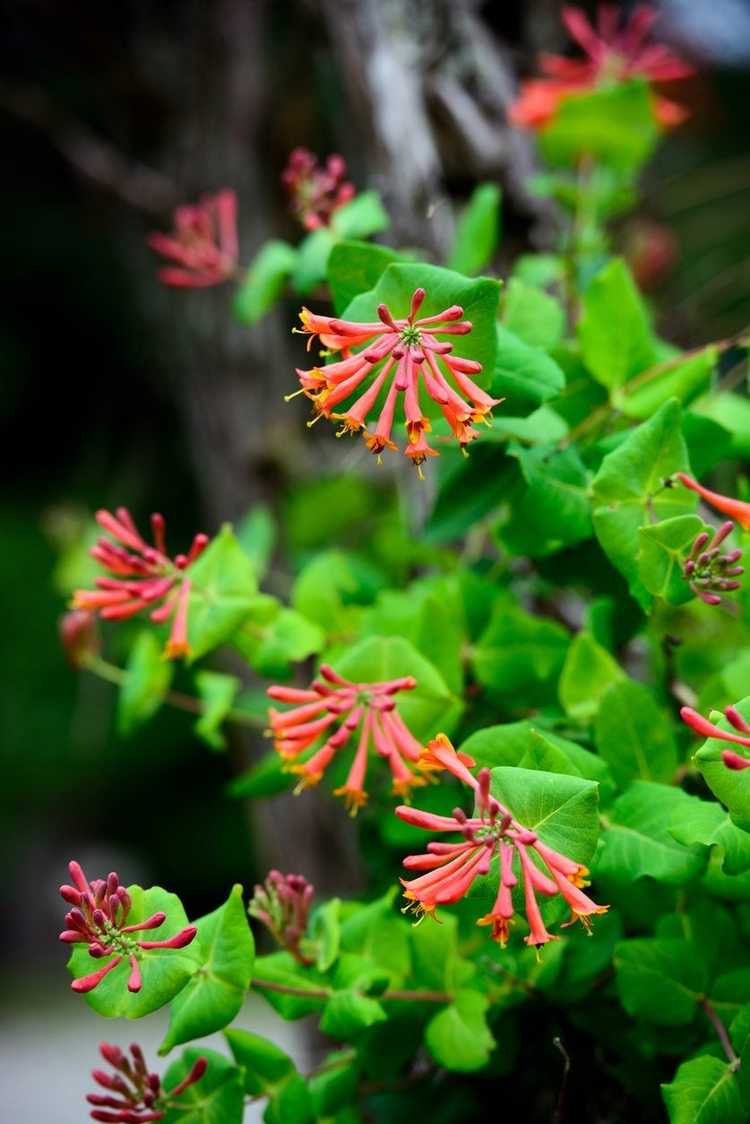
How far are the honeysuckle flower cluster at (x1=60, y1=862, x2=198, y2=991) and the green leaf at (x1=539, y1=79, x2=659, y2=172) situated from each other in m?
0.82

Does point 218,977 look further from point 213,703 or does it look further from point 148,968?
point 213,703

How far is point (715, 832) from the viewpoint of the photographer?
471 mm

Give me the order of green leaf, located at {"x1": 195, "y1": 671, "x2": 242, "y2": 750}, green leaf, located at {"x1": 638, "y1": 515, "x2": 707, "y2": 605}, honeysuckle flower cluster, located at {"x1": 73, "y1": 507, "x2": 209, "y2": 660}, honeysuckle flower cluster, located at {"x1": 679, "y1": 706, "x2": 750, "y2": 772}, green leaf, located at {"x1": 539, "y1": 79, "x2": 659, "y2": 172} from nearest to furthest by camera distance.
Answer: honeysuckle flower cluster, located at {"x1": 679, "y1": 706, "x2": 750, "y2": 772}
green leaf, located at {"x1": 638, "y1": 515, "x2": 707, "y2": 605}
honeysuckle flower cluster, located at {"x1": 73, "y1": 507, "x2": 209, "y2": 660}
green leaf, located at {"x1": 195, "y1": 671, "x2": 242, "y2": 750}
green leaf, located at {"x1": 539, "y1": 79, "x2": 659, "y2": 172}

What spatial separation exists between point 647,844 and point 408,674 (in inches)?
6.2

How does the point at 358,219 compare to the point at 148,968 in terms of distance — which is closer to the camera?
the point at 148,968

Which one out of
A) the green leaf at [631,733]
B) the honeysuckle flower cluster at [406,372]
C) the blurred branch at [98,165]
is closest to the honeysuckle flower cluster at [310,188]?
the honeysuckle flower cluster at [406,372]

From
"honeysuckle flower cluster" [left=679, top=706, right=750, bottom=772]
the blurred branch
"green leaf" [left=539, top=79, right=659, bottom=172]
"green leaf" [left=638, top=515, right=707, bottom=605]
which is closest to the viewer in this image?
"honeysuckle flower cluster" [left=679, top=706, right=750, bottom=772]

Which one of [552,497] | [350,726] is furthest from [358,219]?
[350,726]

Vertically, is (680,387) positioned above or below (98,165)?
below

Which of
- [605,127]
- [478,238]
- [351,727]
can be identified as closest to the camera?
[351,727]

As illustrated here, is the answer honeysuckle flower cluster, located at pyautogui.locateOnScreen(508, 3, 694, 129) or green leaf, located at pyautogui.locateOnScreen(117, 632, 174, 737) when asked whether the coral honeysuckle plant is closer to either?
green leaf, located at pyautogui.locateOnScreen(117, 632, 174, 737)

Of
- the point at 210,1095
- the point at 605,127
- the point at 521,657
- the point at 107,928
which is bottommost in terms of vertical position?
the point at 210,1095

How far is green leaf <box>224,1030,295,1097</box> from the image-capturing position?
1.85ft

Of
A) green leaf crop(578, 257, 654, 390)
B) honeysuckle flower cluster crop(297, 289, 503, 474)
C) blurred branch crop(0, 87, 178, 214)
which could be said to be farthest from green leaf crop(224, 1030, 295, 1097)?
blurred branch crop(0, 87, 178, 214)
